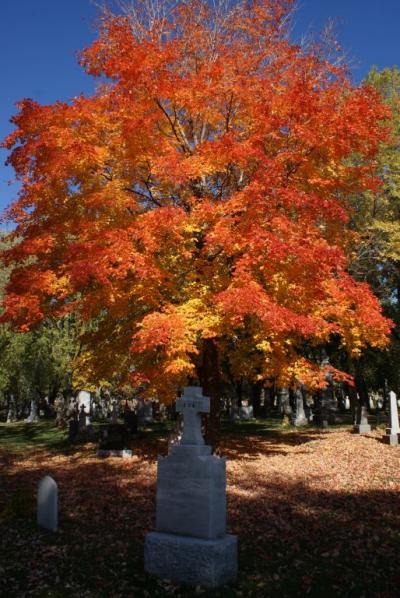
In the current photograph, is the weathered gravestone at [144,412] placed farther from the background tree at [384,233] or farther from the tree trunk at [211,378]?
the tree trunk at [211,378]

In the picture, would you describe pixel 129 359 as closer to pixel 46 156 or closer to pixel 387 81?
pixel 46 156

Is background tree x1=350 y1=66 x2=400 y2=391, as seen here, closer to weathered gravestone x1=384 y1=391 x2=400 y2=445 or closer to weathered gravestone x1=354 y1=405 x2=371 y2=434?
weathered gravestone x1=354 y1=405 x2=371 y2=434

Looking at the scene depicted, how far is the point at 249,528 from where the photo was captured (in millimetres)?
9938

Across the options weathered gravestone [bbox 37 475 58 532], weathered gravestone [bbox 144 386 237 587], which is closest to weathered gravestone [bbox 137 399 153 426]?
weathered gravestone [bbox 37 475 58 532]

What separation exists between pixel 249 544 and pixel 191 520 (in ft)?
6.30

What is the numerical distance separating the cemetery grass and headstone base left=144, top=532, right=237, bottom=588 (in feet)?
0.51

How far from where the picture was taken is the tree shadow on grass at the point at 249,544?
23.9ft

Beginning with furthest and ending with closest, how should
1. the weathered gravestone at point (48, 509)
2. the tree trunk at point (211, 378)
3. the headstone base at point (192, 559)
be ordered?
the tree trunk at point (211, 378) → the weathered gravestone at point (48, 509) → the headstone base at point (192, 559)

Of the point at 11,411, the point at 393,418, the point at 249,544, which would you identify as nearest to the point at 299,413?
the point at 393,418

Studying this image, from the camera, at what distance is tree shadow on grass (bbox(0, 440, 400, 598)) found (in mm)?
7285

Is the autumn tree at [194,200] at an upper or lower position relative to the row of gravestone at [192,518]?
upper

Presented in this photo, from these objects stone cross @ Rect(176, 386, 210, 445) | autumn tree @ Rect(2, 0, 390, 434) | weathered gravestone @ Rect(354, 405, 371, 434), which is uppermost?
autumn tree @ Rect(2, 0, 390, 434)

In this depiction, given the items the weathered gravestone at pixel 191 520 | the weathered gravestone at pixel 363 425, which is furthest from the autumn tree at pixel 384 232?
the weathered gravestone at pixel 191 520

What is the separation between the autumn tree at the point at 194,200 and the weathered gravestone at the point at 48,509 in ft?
14.1
